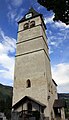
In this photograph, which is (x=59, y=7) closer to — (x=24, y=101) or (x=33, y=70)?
(x=24, y=101)

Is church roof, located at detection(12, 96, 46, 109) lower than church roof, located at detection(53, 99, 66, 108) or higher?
higher

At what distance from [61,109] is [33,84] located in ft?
17.5

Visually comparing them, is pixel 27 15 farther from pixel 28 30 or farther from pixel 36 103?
pixel 36 103

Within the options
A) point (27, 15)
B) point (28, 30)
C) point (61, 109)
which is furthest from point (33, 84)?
point (27, 15)

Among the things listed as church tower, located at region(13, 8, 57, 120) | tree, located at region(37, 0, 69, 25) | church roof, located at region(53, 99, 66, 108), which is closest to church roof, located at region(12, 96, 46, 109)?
church tower, located at region(13, 8, 57, 120)

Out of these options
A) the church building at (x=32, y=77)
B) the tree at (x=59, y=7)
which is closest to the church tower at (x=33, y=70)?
the church building at (x=32, y=77)

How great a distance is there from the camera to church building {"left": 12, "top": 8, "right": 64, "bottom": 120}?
67.0 feet

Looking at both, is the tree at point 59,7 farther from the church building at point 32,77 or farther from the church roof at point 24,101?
the church roof at point 24,101

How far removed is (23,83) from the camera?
23547 millimetres

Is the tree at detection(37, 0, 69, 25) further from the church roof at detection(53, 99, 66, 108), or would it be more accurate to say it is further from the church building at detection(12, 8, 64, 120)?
the church roof at detection(53, 99, 66, 108)

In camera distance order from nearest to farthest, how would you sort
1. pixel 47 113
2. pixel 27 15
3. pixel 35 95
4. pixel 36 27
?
1. pixel 47 113
2. pixel 35 95
3. pixel 36 27
4. pixel 27 15

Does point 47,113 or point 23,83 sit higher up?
point 23,83

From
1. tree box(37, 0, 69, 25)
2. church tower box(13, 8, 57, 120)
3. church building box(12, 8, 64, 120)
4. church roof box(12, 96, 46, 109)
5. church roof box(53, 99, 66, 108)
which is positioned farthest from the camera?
church roof box(53, 99, 66, 108)

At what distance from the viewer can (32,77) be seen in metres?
23.3
